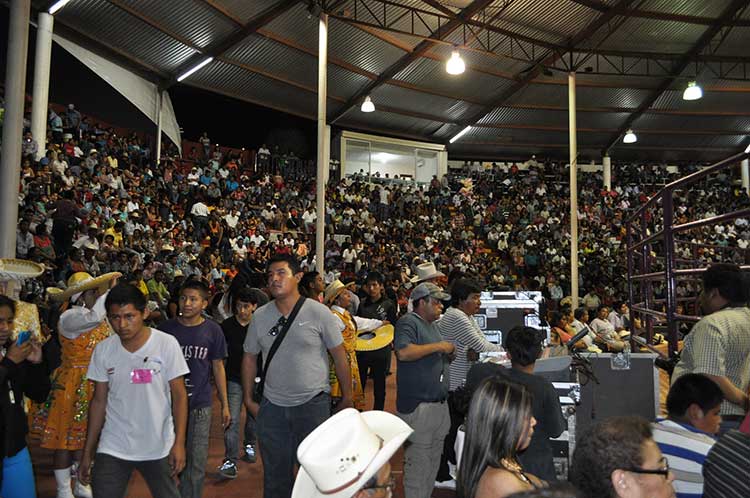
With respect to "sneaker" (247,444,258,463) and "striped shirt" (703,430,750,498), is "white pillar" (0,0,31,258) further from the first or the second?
"striped shirt" (703,430,750,498)

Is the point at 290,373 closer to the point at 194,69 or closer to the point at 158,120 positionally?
the point at 194,69

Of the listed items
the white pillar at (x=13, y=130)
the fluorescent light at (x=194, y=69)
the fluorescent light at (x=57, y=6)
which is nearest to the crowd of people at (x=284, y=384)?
the white pillar at (x=13, y=130)

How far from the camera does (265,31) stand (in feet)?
54.5

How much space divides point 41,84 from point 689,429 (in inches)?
530

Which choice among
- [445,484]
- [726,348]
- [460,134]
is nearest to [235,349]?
[445,484]

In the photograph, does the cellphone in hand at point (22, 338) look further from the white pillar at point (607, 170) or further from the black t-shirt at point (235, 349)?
the white pillar at point (607, 170)

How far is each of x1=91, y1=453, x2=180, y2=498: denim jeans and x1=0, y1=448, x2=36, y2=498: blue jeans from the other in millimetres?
285

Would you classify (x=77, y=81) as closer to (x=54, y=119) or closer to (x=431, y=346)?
(x=54, y=119)

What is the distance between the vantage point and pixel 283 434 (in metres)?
3.51

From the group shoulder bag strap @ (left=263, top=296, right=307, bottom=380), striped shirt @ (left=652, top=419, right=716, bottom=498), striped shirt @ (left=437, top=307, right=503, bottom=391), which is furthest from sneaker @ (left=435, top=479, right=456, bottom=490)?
striped shirt @ (left=652, top=419, right=716, bottom=498)

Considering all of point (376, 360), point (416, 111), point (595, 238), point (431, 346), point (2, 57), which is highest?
point (416, 111)

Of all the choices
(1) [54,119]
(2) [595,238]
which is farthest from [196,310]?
(2) [595,238]

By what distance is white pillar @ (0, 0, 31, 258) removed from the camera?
260 inches

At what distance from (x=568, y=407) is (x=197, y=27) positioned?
14520 mm
